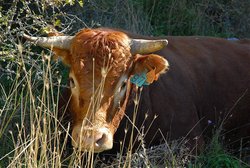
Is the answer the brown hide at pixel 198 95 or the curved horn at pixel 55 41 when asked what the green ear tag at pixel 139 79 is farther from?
the curved horn at pixel 55 41

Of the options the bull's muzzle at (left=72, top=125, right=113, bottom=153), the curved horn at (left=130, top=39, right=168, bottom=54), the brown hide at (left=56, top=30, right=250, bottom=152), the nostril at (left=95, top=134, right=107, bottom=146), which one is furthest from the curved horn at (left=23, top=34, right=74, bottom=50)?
the nostril at (left=95, top=134, right=107, bottom=146)

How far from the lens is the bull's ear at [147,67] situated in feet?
18.7

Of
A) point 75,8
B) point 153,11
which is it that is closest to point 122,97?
point 75,8

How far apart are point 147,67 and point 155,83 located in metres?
0.58

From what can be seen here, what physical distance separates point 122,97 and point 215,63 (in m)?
1.64

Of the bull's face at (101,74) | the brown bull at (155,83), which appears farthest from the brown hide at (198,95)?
the bull's face at (101,74)

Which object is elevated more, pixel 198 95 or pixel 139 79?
pixel 139 79

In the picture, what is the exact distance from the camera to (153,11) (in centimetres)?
920

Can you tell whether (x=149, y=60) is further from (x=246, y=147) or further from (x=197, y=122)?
(x=246, y=147)

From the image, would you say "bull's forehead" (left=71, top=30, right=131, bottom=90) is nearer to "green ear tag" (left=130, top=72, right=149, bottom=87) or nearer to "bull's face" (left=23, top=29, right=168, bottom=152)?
"bull's face" (left=23, top=29, right=168, bottom=152)

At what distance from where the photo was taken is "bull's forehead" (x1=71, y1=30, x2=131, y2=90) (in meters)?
5.36

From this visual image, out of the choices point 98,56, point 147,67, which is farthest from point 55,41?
point 147,67

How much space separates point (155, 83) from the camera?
248 inches

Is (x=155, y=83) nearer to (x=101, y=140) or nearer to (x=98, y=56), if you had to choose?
(x=98, y=56)
